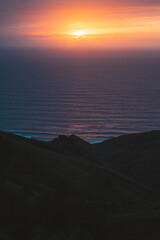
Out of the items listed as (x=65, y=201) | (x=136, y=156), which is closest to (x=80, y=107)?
(x=136, y=156)

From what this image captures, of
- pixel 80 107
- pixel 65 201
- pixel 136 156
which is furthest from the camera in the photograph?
pixel 80 107

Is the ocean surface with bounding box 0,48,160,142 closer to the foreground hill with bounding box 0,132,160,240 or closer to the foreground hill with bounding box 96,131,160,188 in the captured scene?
the foreground hill with bounding box 96,131,160,188

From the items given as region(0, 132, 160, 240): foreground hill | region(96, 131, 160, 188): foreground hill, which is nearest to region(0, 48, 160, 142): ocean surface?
region(96, 131, 160, 188): foreground hill

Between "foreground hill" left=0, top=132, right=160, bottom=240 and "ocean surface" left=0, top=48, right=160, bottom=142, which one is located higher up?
"ocean surface" left=0, top=48, right=160, bottom=142

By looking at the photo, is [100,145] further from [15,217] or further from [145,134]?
[15,217]

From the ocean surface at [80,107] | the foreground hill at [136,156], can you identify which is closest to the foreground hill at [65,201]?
the foreground hill at [136,156]

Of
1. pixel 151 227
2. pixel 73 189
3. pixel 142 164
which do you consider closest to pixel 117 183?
pixel 73 189

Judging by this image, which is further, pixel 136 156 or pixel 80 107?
pixel 80 107

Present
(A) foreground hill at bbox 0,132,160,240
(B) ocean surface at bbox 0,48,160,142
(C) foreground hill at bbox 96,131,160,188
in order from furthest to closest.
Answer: (B) ocean surface at bbox 0,48,160,142 → (C) foreground hill at bbox 96,131,160,188 → (A) foreground hill at bbox 0,132,160,240

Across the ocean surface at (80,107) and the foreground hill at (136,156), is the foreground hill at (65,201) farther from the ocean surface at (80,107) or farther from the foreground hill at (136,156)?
the ocean surface at (80,107)

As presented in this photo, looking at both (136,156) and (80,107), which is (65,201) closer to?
(136,156)
